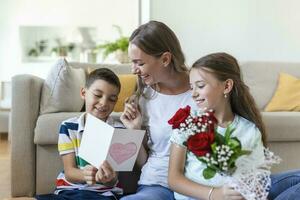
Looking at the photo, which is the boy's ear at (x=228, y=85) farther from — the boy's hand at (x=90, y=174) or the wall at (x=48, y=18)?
the wall at (x=48, y=18)

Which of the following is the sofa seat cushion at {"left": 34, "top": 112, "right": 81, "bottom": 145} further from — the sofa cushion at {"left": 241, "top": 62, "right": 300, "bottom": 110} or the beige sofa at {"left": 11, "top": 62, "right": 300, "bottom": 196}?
the sofa cushion at {"left": 241, "top": 62, "right": 300, "bottom": 110}

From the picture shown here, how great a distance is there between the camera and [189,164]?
4.11 feet

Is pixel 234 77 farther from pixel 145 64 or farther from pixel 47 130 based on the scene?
pixel 47 130

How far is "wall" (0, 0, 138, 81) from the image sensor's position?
5797 mm

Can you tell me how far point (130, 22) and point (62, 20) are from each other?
0.97 meters

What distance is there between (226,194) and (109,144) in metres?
0.38

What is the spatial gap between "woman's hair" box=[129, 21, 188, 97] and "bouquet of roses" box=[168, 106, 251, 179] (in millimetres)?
437

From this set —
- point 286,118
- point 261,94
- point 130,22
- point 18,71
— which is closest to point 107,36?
point 130,22

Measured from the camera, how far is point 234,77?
49.3 inches

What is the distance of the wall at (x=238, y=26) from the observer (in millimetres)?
3617

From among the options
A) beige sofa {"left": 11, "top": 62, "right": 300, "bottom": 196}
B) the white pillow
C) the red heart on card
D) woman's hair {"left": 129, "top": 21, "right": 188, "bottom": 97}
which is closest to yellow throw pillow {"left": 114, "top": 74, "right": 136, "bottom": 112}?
the white pillow

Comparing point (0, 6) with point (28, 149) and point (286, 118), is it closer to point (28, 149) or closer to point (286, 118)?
point (28, 149)

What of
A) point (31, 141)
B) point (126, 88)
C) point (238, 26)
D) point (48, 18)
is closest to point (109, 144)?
point (31, 141)

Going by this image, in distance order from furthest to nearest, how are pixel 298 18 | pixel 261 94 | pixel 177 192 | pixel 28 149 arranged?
pixel 298 18, pixel 261 94, pixel 28 149, pixel 177 192
